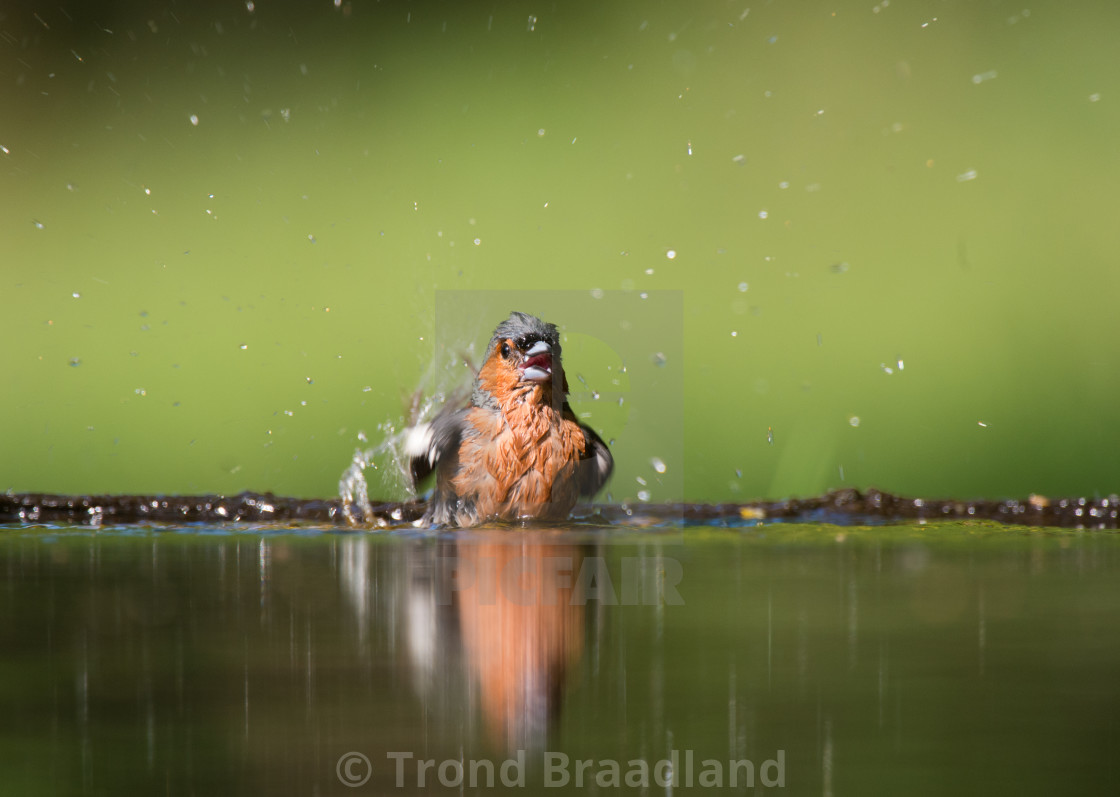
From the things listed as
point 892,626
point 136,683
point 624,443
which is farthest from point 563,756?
point 624,443

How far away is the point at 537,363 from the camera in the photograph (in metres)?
3.94

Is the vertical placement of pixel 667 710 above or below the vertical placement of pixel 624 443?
below

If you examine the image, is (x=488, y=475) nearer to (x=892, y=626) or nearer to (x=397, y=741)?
(x=892, y=626)

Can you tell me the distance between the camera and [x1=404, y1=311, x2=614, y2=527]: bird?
12.6 ft

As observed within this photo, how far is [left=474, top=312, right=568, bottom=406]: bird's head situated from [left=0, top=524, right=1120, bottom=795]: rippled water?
3.60ft

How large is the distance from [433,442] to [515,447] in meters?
0.38

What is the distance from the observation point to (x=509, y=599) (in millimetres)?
2285

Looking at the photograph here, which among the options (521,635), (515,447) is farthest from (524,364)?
(521,635)

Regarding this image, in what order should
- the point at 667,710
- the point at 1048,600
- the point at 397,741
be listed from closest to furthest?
the point at 397,741
the point at 667,710
the point at 1048,600

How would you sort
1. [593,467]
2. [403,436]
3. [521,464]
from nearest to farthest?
[521,464], [593,467], [403,436]

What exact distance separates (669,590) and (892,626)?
1.83 ft

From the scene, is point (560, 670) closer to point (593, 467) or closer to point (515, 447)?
point (515, 447)

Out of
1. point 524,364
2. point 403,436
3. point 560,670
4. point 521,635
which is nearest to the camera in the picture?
point 560,670

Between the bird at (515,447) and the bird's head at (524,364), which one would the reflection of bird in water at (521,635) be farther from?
the bird's head at (524,364)
